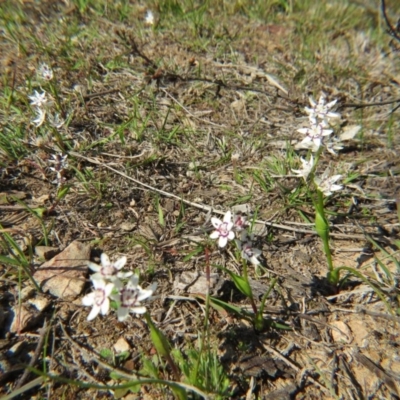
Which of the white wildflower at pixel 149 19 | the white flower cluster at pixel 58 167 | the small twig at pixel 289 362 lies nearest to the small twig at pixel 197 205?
the white flower cluster at pixel 58 167

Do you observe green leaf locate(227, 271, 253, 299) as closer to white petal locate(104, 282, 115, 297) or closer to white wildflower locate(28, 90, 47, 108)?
white petal locate(104, 282, 115, 297)

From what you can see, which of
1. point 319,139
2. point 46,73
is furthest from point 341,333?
point 46,73

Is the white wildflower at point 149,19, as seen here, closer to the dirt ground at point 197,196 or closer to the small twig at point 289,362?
the dirt ground at point 197,196

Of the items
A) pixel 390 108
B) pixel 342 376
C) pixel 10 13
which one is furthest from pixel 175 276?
pixel 10 13

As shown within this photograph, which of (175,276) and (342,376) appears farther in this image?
(175,276)

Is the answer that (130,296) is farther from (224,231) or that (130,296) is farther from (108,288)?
(224,231)

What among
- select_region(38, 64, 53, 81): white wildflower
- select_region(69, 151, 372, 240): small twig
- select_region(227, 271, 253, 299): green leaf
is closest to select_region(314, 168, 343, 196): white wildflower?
select_region(69, 151, 372, 240): small twig

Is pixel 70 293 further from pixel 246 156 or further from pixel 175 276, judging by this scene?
pixel 246 156
